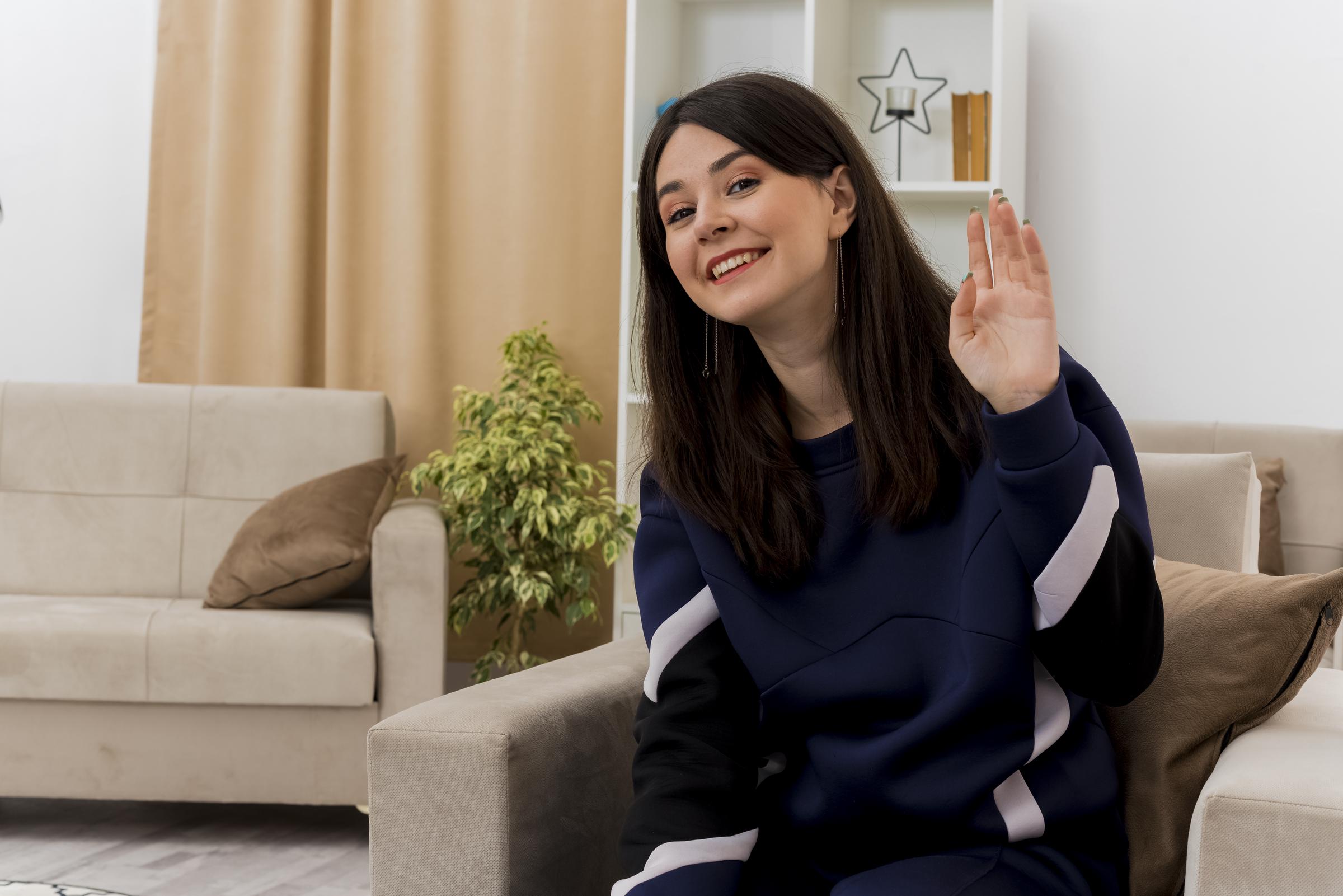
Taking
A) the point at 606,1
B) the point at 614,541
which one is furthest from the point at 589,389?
the point at 606,1

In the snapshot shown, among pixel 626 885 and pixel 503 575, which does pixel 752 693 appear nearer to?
pixel 626 885

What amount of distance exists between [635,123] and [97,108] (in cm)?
181

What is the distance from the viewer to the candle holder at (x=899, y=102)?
316 centimetres

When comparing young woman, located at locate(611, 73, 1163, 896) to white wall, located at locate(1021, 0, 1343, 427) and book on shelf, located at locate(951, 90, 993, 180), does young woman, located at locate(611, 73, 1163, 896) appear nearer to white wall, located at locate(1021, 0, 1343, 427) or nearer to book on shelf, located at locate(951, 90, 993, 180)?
book on shelf, located at locate(951, 90, 993, 180)

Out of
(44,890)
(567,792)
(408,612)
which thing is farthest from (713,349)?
(44,890)

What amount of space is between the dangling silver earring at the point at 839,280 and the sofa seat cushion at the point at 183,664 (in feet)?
5.20

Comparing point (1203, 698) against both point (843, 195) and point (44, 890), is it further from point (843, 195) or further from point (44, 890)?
point (44, 890)

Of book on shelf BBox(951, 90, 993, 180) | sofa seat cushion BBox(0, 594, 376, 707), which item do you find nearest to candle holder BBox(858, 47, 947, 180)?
book on shelf BBox(951, 90, 993, 180)

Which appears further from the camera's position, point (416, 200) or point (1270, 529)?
point (416, 200)

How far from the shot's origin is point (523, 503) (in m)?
3.05

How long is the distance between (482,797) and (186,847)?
1709 millimetres

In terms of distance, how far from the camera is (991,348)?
3.15ft

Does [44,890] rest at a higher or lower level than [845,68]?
lower

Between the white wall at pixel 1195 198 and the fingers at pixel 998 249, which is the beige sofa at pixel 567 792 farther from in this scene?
the white wall at pixel 1195 198
